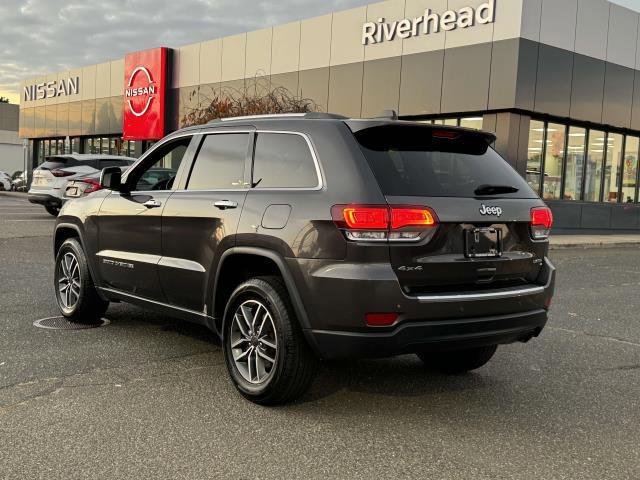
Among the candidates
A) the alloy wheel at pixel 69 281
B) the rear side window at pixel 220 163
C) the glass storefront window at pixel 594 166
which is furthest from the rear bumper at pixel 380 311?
the glass storefront window at pixel 594 166

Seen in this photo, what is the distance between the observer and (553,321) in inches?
277

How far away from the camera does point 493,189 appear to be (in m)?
4.16

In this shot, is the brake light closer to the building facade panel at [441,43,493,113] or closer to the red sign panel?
the building facade panel at [441,43,493,113]

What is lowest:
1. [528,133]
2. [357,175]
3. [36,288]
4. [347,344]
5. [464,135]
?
[36,288]

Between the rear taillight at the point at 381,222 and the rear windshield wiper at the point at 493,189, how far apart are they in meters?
0.60

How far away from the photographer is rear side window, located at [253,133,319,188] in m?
4.03

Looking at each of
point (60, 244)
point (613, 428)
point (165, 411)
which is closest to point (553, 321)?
point (613, 428)

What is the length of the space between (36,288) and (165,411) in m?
4.64

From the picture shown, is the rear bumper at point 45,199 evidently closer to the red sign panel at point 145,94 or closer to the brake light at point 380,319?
the red sign panel at point 145,94

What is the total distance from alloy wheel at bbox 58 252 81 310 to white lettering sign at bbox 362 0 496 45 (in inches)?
578

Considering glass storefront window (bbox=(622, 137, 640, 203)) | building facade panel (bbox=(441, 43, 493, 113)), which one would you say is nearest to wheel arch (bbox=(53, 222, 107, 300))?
building facade panel (bbox=(441, 43, 493, 113))

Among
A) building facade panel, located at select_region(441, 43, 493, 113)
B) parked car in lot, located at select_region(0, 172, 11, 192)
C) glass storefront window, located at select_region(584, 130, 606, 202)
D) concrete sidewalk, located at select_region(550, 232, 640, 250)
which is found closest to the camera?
concrete sidewalk, located at select_region(550, 232, 640, 250)

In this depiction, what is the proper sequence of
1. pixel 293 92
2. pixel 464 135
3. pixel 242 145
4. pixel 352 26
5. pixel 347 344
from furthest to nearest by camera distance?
1. pixel 293 92
2. pixel 352 26
3. pixel 242 145
4. pixel 464 135
5. pixel 347 344

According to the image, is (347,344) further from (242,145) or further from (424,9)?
(424,9)
